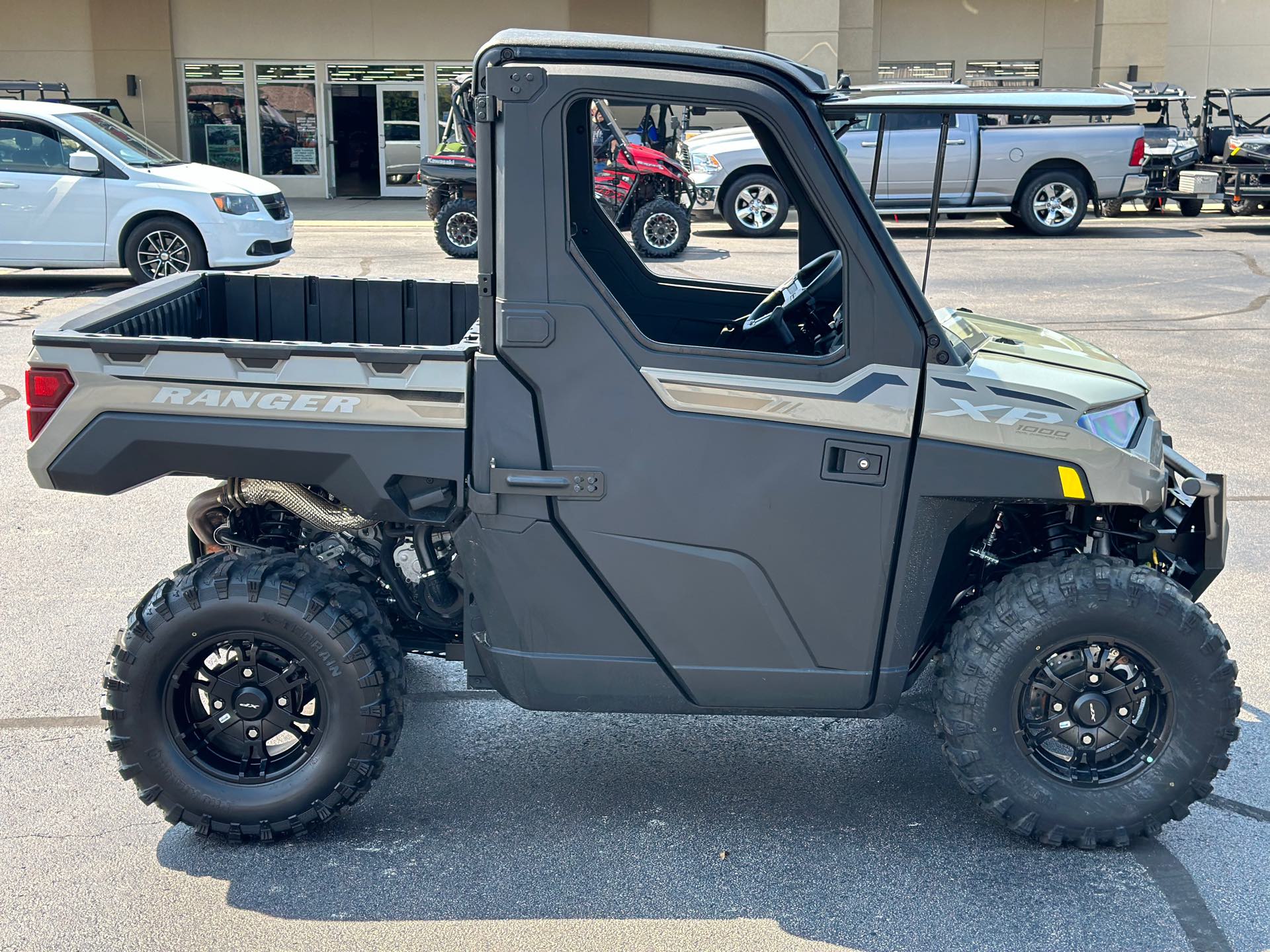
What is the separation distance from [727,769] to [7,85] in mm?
18140

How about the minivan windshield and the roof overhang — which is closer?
the roof overhang

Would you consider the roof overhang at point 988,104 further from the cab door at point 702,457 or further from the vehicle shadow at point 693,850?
the vehicle shadow at point 693,850

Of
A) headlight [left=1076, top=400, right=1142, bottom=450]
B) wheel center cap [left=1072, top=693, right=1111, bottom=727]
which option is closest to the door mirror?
headlight [left=1076, top=400, right=1142, bottom=450]

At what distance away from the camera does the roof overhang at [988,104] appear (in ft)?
11.4

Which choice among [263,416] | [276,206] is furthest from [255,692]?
[276,206]

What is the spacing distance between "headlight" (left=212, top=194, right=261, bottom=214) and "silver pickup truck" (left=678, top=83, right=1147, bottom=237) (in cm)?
644

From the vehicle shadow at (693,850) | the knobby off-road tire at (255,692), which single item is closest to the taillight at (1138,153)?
the vehicle shadow at (693,850)

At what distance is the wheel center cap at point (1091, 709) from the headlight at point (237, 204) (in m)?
12.0

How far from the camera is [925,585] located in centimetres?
367

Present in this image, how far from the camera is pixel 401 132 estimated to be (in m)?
28.0

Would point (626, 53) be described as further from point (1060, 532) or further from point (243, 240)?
point (243, 240)

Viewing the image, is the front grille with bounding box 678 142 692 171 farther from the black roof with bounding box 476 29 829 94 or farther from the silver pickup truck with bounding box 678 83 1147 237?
the black roof with bounding box 476 29 829 94

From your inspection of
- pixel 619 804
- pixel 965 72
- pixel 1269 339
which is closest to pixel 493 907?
pixel 619 804

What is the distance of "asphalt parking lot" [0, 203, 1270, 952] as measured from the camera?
341cm
